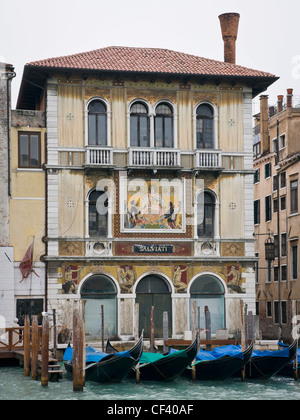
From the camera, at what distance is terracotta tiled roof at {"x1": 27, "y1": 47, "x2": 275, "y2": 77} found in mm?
27000

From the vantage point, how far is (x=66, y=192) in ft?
87.7

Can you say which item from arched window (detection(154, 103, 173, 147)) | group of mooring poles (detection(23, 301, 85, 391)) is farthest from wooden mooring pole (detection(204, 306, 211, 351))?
arched window (detection(154, 103, 173, 147))

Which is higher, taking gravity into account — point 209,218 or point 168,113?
point 168,113

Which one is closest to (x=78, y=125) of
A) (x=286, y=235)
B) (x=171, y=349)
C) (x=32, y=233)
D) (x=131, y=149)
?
(x=131, y=149)

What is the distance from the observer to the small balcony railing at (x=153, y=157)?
2697 centimetres

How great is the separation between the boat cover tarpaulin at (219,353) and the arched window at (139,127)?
21.9ft

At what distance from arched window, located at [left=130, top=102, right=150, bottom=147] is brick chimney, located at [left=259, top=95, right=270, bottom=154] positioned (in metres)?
10.4

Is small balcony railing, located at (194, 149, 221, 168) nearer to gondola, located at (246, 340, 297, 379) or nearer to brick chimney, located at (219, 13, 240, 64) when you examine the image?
brick chimney, located at (219, 13, 240, 64)

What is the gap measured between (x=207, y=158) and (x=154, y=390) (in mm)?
8484

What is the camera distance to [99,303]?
2667cm

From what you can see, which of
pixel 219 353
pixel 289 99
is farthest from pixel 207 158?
pixel 289 99

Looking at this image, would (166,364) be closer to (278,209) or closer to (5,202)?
(5,202)

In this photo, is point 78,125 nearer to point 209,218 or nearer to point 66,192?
point 66,192
